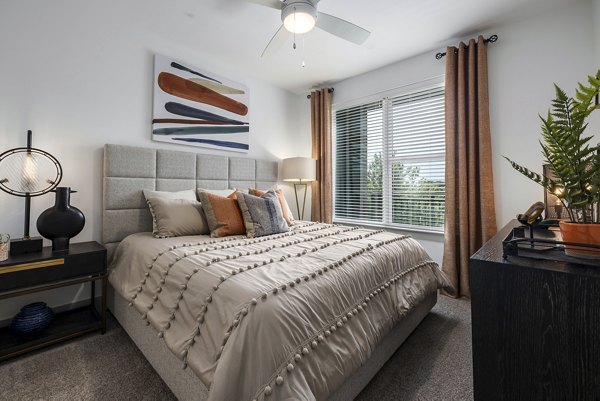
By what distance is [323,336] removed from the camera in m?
1.09

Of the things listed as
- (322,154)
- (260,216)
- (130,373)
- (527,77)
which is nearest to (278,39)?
(260,216)

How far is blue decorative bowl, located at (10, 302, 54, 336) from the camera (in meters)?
1.72

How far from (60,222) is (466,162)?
11.6 ft

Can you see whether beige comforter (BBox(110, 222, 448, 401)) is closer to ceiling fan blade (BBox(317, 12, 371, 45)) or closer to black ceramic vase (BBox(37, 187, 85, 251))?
black ceramic vase (BBox(37, 187, 85, 251))

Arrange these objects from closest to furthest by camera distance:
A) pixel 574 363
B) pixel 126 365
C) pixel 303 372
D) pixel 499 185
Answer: pixel 574 363, pixel 303 372, pixel 126 365, pixel 499 185

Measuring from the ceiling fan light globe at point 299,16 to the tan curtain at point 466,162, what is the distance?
1.66 metres

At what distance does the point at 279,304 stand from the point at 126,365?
4.19 feet

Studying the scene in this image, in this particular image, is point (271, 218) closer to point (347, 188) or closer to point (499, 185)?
point (347, 188)

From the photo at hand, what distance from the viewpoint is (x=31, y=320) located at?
174cm

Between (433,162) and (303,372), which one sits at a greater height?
(433,162)

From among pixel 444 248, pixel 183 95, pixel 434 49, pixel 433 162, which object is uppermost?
pixel 434 49

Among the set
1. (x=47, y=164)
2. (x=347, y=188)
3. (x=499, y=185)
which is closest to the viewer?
(x=47, y=164)

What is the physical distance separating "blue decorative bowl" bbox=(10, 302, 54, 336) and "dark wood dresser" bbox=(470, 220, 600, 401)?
8.24 ft

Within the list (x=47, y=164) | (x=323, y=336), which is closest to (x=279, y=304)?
(x=323, y=336)
